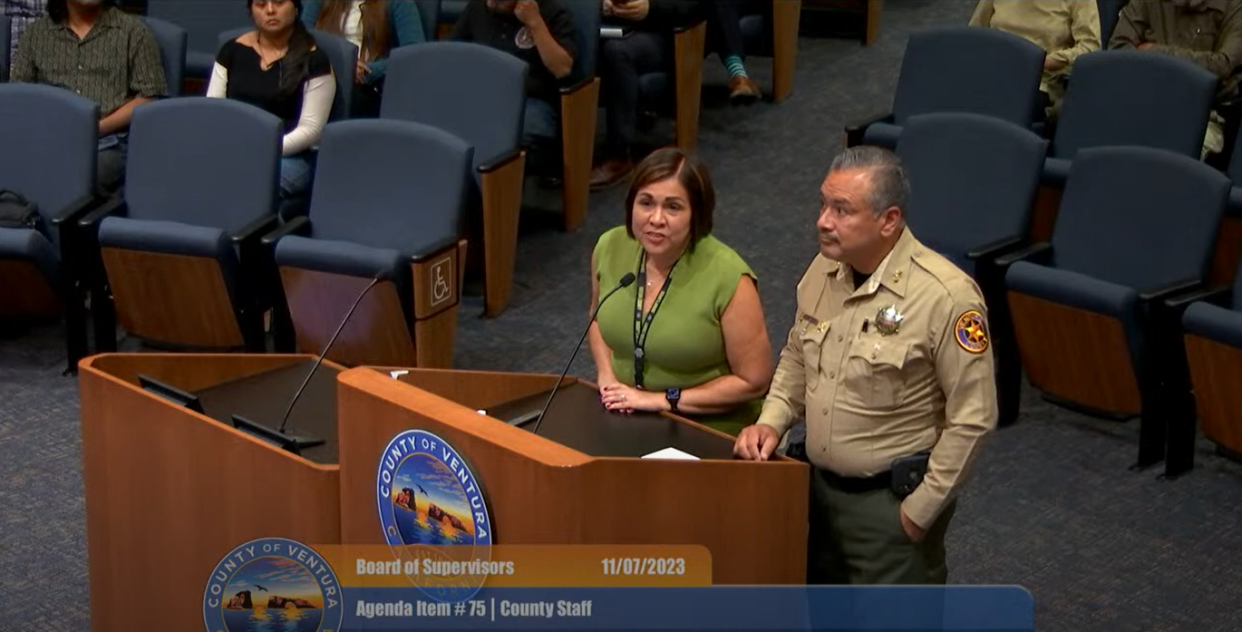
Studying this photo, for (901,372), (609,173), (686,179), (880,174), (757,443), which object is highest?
(880,174)

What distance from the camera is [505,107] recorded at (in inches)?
196

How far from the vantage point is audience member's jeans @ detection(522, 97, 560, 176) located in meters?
5.38

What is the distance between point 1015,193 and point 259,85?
215 centimetres

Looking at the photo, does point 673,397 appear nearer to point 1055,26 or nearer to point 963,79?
point 963,79

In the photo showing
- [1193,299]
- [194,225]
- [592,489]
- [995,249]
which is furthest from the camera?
[194,225]

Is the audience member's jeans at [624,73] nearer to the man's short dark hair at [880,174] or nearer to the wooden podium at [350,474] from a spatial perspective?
the wooden podium at [350,474]

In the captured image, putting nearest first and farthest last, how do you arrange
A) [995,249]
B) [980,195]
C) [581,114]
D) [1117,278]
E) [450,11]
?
[1117,278] < [995,249] < [980,195] < [581,114] < [450,11]

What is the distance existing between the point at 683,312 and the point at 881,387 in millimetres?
446

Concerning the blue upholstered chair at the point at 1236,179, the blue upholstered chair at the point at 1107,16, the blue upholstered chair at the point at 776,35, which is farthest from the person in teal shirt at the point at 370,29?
Result: the blue upholstered chair at the point at 1236,179

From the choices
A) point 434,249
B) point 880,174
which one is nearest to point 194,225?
point 434,249

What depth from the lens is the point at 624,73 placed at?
225 inches

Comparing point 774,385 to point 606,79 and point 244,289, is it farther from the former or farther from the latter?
point 606,79

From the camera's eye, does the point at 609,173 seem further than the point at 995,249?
Yes

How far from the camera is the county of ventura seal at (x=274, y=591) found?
8.63ft
